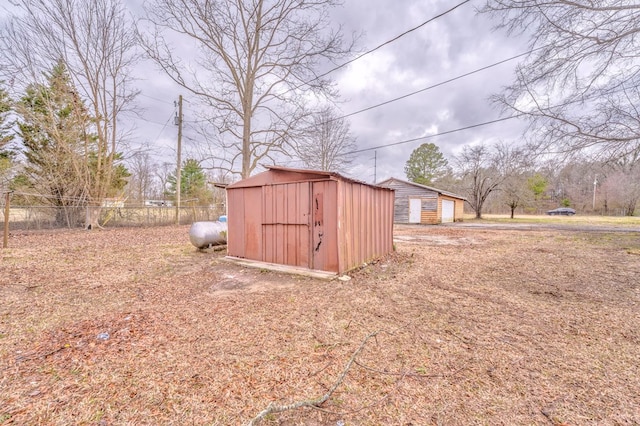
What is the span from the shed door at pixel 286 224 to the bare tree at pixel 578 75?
22.9ft

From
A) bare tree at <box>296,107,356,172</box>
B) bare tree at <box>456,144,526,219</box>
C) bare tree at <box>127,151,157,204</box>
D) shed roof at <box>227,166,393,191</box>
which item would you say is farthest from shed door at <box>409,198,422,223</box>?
bare tree at <box>127,151,157,204</box>

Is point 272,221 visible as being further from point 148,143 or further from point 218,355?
point 148,143

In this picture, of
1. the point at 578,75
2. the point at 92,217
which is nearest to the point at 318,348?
the point at 578,75

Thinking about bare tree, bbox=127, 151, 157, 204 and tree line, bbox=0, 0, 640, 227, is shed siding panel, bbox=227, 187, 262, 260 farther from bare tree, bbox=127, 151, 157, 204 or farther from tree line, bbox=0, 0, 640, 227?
bare tree, bbox=127, 151, 157, 204

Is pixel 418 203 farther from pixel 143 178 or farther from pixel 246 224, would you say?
pixel 143 178

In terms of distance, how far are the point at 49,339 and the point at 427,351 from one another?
12.5 feet

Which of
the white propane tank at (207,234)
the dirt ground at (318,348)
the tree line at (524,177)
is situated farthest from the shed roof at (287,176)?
the tree line at (524,177)

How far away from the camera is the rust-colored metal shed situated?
16.6 ft

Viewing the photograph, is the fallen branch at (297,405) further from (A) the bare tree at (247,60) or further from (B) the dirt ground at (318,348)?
(A) the bare tree at (247,60)

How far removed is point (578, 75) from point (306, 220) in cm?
830

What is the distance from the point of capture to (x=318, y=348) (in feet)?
8.27

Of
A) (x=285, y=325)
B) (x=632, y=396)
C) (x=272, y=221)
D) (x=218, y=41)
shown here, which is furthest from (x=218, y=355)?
(x=218, y=41)

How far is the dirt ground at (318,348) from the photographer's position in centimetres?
174

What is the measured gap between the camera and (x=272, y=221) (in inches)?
229
